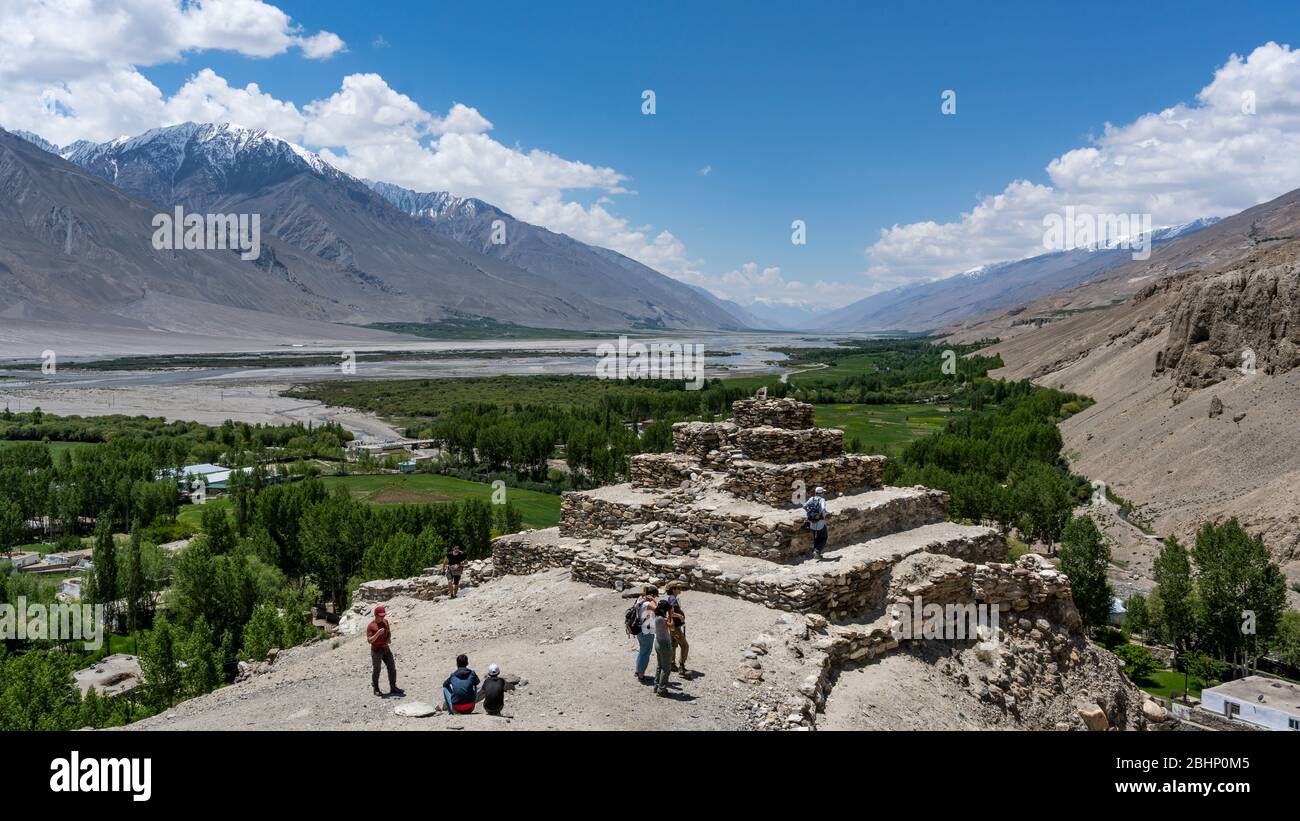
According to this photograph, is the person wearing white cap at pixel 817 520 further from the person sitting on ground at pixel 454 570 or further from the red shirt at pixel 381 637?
the person sitting on ground at pixel 454 570

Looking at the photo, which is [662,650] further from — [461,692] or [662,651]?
[461,692]

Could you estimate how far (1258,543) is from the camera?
1366 inches

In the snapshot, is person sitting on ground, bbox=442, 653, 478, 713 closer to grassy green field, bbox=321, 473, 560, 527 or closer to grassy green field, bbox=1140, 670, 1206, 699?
grassy green field, bbox=1140, 670, 1206, 699

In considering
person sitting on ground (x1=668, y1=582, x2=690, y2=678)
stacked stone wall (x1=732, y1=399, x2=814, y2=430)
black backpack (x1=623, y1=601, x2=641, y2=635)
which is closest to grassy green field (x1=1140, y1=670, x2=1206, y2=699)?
stacked stone wall (x1=732, y1=399, x2=814, y2=430)

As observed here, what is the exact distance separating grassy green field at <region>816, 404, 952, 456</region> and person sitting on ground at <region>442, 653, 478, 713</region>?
64396 mm

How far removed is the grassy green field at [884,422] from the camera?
269ft

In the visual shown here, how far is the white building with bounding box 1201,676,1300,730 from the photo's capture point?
88.7 ft

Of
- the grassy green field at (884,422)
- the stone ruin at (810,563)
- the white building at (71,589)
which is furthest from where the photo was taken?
the grassy green field at (884,422)

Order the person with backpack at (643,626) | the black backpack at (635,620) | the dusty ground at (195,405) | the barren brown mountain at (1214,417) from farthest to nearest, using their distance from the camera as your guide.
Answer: the dusty ground at (195,405)
the barren brown mountain at (1214,417)
the black backpack at (635,620)
the person with backpack at (643,626)

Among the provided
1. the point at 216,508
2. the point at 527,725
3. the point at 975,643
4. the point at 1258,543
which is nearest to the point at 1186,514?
the point at 1258,543

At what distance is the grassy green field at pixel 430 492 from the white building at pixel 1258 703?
3465cm

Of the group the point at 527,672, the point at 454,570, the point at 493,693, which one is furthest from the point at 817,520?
the point at 454,570

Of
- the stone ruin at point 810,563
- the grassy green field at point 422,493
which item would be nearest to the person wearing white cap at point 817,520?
the stone ruin at point 810,563

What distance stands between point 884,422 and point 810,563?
90.3 metres
